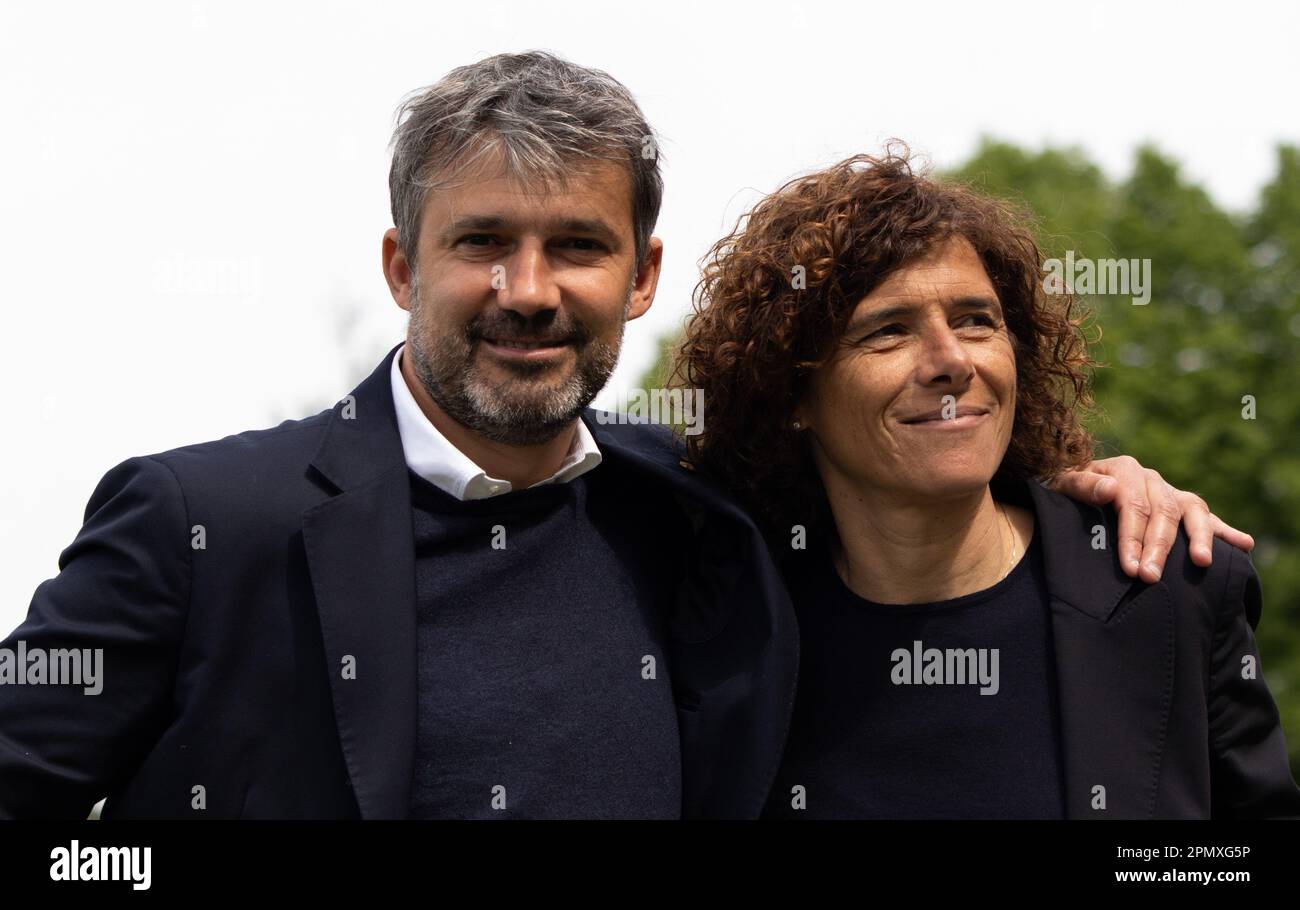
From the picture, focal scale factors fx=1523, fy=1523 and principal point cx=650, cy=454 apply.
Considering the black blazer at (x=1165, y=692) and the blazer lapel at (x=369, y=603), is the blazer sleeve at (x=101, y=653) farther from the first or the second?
the black blazer at (x=1165, y=692)

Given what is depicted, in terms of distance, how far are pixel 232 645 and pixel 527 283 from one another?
4.36ft

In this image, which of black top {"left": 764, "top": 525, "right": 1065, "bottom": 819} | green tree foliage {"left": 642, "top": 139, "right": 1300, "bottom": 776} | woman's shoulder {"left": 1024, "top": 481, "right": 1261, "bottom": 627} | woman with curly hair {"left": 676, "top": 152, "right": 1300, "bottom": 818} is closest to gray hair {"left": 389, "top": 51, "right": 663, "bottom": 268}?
woman with curly hair {"left": 676, "top": 152, "right": 1300, "bottom": 818}

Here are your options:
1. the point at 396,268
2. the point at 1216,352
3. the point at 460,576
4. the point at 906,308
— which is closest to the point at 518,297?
the point at 396,268

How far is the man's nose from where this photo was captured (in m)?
4.48

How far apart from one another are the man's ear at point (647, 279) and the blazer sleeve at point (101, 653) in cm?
165

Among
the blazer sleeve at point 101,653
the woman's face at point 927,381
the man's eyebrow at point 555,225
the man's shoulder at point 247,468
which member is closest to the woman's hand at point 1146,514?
the woman's face at point 927,381

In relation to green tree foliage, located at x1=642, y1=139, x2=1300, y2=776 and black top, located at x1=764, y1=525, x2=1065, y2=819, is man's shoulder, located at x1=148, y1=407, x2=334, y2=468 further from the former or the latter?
green tree foliage, located at x1=642, y1=139, x2=1300, y2=776

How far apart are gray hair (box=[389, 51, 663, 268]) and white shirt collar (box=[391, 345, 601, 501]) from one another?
0.46 meters

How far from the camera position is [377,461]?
4547mm

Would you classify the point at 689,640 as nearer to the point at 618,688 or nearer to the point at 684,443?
the point at 618,688

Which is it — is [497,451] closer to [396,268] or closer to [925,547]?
[396,268]

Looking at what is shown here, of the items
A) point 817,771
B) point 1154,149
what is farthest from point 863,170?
point 1154,149

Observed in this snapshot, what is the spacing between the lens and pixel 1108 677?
15.3 ft

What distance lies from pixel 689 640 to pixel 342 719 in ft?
3.89
